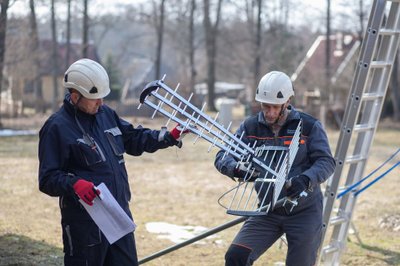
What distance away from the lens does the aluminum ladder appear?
19.9ft

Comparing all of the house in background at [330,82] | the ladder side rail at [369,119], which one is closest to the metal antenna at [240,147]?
the ladder side rail at [369,119]

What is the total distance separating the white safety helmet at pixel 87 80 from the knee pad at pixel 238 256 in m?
1.63

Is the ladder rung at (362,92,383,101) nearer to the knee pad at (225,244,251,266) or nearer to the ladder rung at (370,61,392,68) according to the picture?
the ladder rung at (370,61,392,68)

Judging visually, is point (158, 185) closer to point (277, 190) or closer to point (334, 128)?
point (277, 190)

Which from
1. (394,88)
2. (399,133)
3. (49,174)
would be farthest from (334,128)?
(49,174)

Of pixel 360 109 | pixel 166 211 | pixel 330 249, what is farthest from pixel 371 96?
pixel 166 211

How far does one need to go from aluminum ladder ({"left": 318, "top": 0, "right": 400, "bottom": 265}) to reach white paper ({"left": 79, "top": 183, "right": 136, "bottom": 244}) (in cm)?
241

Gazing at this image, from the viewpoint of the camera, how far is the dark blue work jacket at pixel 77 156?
4.32 m

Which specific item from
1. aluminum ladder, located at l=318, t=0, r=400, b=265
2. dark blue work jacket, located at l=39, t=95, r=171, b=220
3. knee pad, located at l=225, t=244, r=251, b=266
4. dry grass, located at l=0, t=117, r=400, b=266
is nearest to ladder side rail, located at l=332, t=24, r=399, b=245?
aluminum ladder, located at l=318, t=0, r=400, b=265

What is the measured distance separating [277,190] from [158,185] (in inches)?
371

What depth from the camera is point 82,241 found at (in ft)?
14.6

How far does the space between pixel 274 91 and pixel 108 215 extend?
5.13ft

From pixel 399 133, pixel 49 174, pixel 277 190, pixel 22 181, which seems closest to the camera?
pixel 49 174

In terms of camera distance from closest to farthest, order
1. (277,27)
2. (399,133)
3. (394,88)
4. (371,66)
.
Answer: (371,66) → (399,133) → (394,88) → (277,27)
